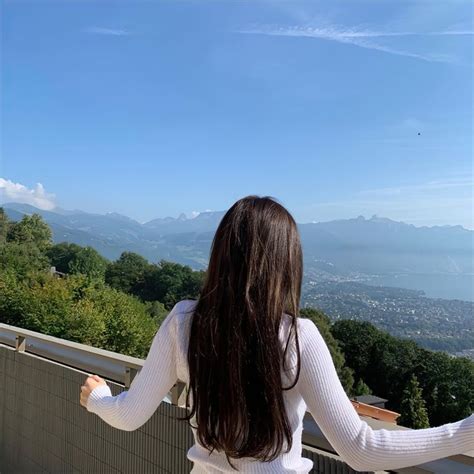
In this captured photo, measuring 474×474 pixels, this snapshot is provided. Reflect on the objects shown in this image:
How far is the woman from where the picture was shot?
0.88m

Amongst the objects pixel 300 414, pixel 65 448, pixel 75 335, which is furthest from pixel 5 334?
pixel 75 335

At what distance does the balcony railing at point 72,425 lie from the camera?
1888 mm

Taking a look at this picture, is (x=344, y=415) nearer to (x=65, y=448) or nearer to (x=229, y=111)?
(x=65, y=448)

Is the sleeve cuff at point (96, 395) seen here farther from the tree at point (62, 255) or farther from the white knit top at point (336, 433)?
the tree at point (62, 255)

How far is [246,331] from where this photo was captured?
3.11ft

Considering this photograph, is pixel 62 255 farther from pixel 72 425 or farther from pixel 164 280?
pixel 72 425

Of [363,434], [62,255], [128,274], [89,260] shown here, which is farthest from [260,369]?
[62,255]

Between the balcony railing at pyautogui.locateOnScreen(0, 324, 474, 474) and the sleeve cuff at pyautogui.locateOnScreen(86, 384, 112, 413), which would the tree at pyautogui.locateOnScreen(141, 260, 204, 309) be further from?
the sleeve cuff at pyautogui.locateOnScreen(86, 384, 112, 413)

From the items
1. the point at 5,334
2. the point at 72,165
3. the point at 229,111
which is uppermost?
the point at 229,111

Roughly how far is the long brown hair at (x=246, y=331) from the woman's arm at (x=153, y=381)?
59 millimetres

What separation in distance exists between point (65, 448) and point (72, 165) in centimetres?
6944

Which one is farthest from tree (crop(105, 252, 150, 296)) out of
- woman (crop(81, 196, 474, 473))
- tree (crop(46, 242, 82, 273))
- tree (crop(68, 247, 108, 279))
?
woman (crop(81, 196, 474, 473))

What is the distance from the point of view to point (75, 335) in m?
6.83

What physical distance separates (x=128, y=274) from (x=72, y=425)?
157 ft
